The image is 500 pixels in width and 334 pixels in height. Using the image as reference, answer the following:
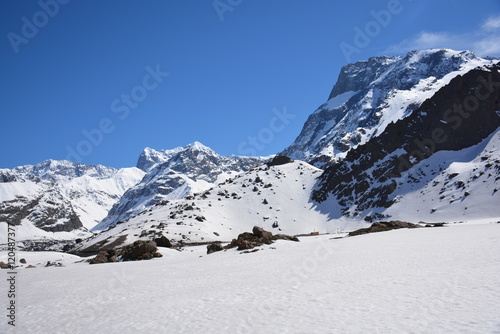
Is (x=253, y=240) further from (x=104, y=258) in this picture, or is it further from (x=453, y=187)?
(x=453, y=187)

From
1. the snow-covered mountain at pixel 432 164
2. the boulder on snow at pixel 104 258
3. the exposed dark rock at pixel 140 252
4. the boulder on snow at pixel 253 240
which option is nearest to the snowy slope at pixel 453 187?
the snow-covered mountain at pixel 432 164

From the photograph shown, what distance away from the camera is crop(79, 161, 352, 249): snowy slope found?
109875 mm

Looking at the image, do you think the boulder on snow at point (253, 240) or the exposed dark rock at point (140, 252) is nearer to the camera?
the boulder on snow at point (253, 240)

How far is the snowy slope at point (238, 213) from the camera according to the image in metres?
110

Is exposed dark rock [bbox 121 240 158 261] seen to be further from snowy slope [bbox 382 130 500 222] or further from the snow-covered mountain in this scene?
the snow-covered mountain

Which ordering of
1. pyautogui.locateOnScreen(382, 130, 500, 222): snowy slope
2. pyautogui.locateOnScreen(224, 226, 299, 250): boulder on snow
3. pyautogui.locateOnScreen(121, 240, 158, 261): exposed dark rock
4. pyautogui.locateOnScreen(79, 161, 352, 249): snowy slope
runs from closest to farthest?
pyautogui.locateOnScreen(224, 226, 299, 250): boulder on snow → pyautogui.locateOnScreen(121, 240, 158, 261): exposed dark rock → pyautogui.locateOnScreen(382, 130, 500, 222): snowy slope → pyautogui.locateOnScreen(79, 161, 352, 249): snowy slope

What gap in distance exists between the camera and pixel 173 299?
638 inches

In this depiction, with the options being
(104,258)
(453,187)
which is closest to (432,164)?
(453,187)

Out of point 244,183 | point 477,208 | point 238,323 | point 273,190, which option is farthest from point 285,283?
point 244,183

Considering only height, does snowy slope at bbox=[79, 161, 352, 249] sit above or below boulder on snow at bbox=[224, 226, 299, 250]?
above

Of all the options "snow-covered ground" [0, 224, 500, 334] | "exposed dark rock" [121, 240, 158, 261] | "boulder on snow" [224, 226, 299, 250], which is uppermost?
"exposed dark rock" [121, 240, 158, 261]

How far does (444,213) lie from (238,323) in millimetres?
101809

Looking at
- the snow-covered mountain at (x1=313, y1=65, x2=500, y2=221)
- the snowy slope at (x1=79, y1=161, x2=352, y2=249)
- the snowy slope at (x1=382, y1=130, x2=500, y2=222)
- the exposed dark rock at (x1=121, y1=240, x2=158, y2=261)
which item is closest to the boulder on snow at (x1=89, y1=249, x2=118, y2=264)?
the exposed dark rock at (x1=121, y1=240, x2=158, y2=261)

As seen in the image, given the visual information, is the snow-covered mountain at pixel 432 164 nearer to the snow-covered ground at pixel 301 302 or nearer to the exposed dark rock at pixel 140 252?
the exposed dark rock at pixel 140 252
